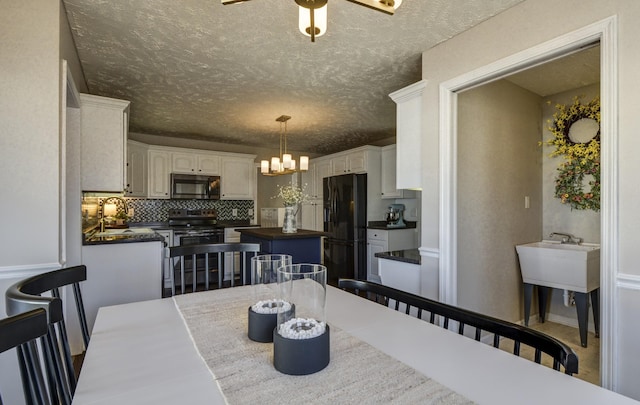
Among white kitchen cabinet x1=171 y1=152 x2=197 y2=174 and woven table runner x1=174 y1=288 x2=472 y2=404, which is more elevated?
white kitchen cabinet x1=171 y1=152 x2=197 y2=174

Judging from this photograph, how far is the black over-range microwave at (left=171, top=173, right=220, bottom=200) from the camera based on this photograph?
5125mm

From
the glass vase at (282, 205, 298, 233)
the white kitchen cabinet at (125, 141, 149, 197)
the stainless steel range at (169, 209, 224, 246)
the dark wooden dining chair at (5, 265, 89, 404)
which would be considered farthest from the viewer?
the stainless steel range at (169, 209, 224, 246)

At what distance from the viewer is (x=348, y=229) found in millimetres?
5109

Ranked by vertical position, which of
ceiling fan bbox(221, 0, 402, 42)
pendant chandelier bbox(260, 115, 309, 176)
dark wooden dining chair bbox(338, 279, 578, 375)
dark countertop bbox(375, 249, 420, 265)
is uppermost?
ceiling fan bbox(221, 0, 402, 42)

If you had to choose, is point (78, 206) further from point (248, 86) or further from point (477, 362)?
point (477, 362)

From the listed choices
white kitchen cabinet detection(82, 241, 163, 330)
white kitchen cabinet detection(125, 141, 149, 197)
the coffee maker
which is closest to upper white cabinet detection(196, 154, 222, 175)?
white kitchen cabinet detection(125, 141, 149, 197)

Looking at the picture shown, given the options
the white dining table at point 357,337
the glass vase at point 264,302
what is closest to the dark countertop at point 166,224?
the white dining table at point 357,337

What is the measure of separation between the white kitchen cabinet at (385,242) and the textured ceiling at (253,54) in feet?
5.62

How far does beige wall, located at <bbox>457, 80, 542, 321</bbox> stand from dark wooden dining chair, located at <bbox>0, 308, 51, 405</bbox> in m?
2.38

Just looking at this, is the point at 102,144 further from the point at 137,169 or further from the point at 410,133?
the point at 410,133

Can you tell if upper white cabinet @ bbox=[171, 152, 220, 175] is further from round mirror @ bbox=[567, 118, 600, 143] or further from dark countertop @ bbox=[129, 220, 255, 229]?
round mirror @ bbox=[567, 118, 600, 143]

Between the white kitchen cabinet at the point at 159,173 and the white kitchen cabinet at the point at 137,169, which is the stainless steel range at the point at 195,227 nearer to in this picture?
the white kitchen cabinet at the point at 159,173

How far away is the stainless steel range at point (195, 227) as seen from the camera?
16.1ft

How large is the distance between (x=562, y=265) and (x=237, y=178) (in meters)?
4.65
